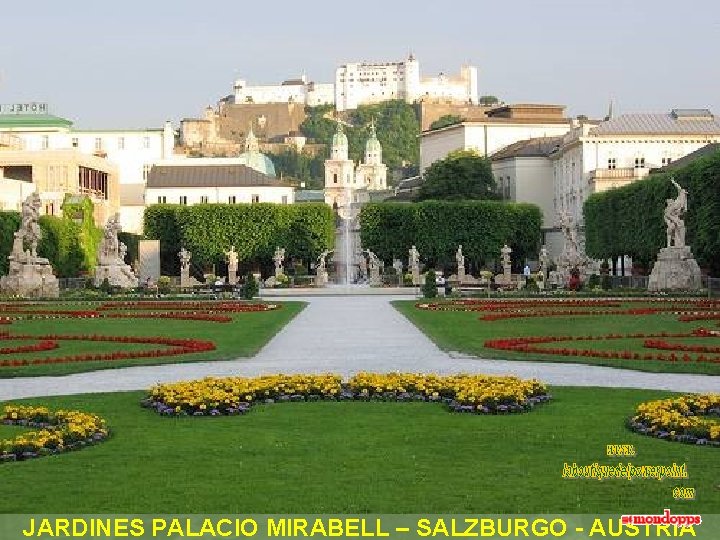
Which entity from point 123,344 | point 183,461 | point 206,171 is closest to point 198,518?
point 183,461

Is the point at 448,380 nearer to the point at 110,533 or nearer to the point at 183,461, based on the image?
the point at 183,461

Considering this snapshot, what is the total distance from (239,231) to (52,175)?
40.3 feet

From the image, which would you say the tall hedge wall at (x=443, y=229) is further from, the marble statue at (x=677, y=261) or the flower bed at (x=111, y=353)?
the flower bed at (x=111, y=353)

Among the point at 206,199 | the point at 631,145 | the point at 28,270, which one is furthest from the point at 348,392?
the point at 206,199

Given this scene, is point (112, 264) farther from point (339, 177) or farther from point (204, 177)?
point (339, 177)

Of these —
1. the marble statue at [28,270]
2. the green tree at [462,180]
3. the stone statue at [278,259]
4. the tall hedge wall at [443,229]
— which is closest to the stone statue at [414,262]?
the tall hedge wall at [443,229]

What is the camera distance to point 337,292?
63844 mm

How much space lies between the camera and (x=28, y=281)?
175ft

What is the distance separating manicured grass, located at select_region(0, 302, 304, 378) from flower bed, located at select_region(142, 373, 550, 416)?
17.8 feet

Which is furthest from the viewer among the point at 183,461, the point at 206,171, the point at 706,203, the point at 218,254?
the point at 206,171

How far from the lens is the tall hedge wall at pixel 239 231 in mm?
85812

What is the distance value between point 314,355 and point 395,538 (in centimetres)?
1526

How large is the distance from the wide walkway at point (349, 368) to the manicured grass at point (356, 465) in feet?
10.9

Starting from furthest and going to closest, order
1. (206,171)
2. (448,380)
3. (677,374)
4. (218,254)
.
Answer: (206,171) → (218,254) → (677,374) → (448,380)
